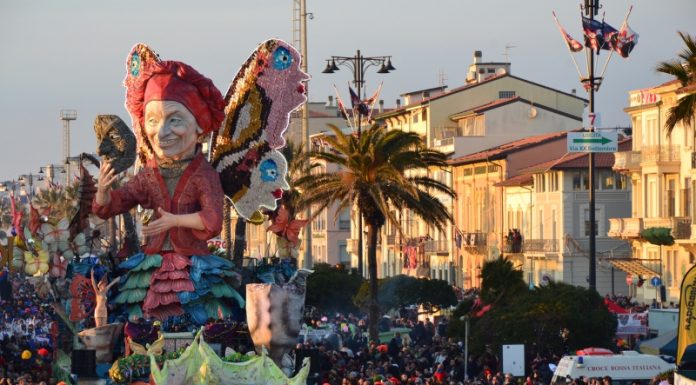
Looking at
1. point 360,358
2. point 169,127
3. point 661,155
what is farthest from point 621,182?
point 169,127

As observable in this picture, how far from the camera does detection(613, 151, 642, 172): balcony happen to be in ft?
231

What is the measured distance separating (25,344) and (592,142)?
13426 millimetres

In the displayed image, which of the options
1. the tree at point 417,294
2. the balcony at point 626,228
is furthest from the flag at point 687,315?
the balcony at point 626,228

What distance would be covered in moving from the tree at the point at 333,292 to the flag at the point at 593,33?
60.0 ft

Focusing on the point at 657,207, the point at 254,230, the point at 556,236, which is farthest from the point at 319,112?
the point at 657,207

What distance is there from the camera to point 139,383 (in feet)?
87.9

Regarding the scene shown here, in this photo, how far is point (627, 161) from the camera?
234ft

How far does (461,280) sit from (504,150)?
9732mm

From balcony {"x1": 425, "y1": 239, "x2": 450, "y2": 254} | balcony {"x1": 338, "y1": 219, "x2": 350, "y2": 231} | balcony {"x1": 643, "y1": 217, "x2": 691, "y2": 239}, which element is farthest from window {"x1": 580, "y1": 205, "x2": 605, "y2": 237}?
balcony {"x1": 338, "y1": 219, "x2": 350, "y2": 231}

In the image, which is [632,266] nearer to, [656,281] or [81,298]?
[656,281]

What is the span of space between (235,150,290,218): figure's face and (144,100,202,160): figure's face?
9.08 ft

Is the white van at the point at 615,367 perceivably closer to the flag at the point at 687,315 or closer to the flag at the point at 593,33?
the flag at the point at 687,315

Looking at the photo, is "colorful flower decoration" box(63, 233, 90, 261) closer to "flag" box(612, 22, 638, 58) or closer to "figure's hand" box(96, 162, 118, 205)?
"figure's hand" box(96, 162, 118, 205)

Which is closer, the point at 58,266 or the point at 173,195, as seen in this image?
the point at 173,195
